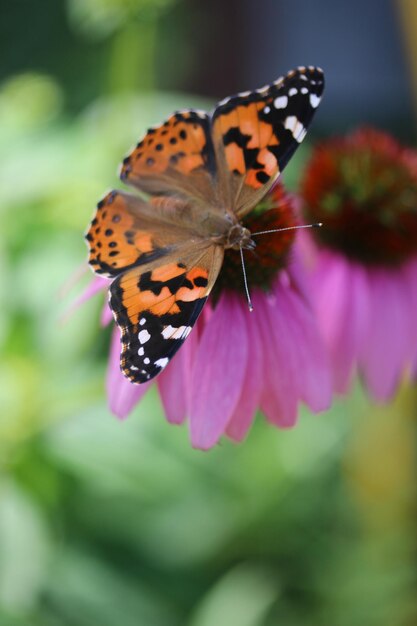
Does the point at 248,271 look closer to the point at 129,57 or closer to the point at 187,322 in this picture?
the point at 187,322

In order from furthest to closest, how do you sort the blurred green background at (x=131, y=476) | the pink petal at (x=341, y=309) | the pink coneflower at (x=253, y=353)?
the blurred green background at (x=131, y=476), the pink petal at (x=341, y=309), the pink coneflower at (x=253, y=353)

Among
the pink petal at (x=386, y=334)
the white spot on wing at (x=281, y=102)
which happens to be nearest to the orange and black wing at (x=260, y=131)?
the white spot on wing at (x=281, y=102)

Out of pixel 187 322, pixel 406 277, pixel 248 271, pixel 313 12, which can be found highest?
pixel 313 12

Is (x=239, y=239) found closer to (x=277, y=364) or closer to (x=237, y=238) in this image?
(x=237, y=238)

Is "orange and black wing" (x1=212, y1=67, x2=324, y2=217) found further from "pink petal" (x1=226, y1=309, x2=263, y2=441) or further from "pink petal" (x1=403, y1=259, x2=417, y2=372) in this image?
"pink petal" (x1=403, y1=259, x2=417, y2=372)

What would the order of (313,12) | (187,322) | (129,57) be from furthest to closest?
(313,12)
(129,57)
(187,322)

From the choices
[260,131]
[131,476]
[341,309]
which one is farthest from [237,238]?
[131,476]

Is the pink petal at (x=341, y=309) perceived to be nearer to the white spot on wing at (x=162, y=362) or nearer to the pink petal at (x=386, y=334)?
the pink petal at (x=386, y=334)

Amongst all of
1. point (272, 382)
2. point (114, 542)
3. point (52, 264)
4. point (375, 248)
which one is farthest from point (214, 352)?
point (114, 542)
